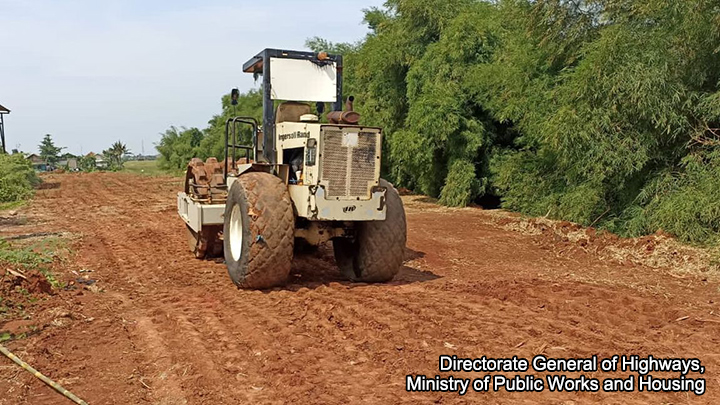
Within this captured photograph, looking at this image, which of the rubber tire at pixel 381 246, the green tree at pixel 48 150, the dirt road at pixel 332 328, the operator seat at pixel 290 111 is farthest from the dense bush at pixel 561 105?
the green tree at pixel 48 150

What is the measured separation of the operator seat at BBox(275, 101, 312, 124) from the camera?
7.79 meters

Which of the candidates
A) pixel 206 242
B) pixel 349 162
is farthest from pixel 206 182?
pixel 349 162

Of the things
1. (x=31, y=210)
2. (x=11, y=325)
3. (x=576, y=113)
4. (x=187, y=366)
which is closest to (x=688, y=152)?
(x=576, y=113)

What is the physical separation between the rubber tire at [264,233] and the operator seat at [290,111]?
1.18 m

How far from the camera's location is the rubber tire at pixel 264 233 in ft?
21.6

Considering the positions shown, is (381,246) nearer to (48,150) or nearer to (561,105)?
(561,105)

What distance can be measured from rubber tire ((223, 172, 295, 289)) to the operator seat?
118 centimetres

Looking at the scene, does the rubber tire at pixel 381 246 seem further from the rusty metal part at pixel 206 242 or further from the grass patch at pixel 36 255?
the grass patch at pixel 36 255

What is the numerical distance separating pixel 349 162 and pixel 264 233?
1236 millimetres

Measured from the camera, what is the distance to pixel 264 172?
24.9ft

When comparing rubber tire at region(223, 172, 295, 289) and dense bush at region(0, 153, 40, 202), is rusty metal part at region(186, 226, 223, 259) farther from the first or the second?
dense bush at region(0, 153, 40, 202)

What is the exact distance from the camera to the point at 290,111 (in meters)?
7.81

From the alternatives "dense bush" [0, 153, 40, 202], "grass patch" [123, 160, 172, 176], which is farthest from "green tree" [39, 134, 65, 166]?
"dense bush" [0, 153, 40, 202]

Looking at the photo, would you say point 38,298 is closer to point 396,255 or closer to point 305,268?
point 305,268
